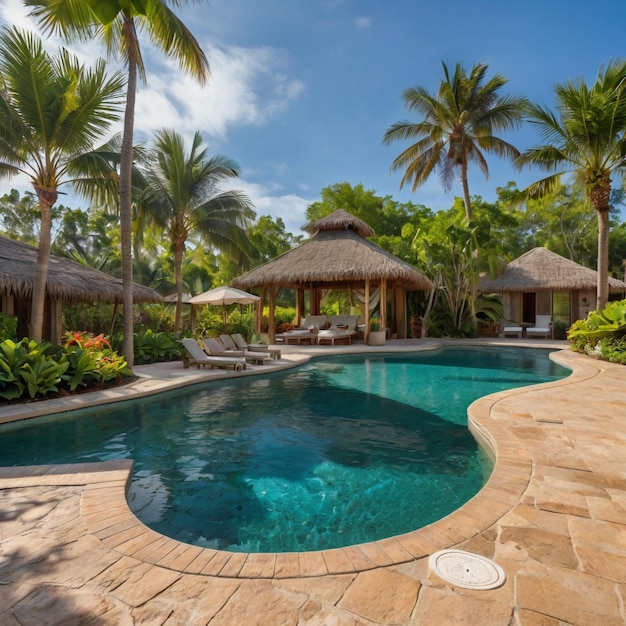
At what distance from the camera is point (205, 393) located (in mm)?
7391

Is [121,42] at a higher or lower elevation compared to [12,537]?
higher

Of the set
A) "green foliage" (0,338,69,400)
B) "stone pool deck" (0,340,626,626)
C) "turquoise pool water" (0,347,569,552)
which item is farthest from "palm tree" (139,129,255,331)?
"stone pool deck" (0,340,626,626)

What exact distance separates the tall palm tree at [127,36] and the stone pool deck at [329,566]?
644cm

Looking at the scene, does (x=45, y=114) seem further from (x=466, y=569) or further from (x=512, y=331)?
(x=512, y=331)

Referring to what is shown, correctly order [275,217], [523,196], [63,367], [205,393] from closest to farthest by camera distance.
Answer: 1. [63,367]
2. [205,393]
3. [523,196]
4. [275,217]

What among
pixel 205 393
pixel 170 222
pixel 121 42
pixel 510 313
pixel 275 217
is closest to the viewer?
pixel 205 393

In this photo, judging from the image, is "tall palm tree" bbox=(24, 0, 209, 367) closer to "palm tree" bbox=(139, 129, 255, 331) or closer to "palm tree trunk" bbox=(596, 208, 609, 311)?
"palm tree" bbox=(139, 129, 255, 331)

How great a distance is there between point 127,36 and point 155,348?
7441 mm

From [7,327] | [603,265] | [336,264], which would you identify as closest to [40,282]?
[7,327]

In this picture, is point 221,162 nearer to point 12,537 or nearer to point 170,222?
point 170,222

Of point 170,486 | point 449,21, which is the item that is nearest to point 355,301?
point 449,21

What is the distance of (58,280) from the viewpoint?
31.2 feet

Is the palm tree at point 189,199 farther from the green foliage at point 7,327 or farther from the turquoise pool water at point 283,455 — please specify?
the turquoise pool water at point 283,455

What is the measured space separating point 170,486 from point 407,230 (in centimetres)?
1838
